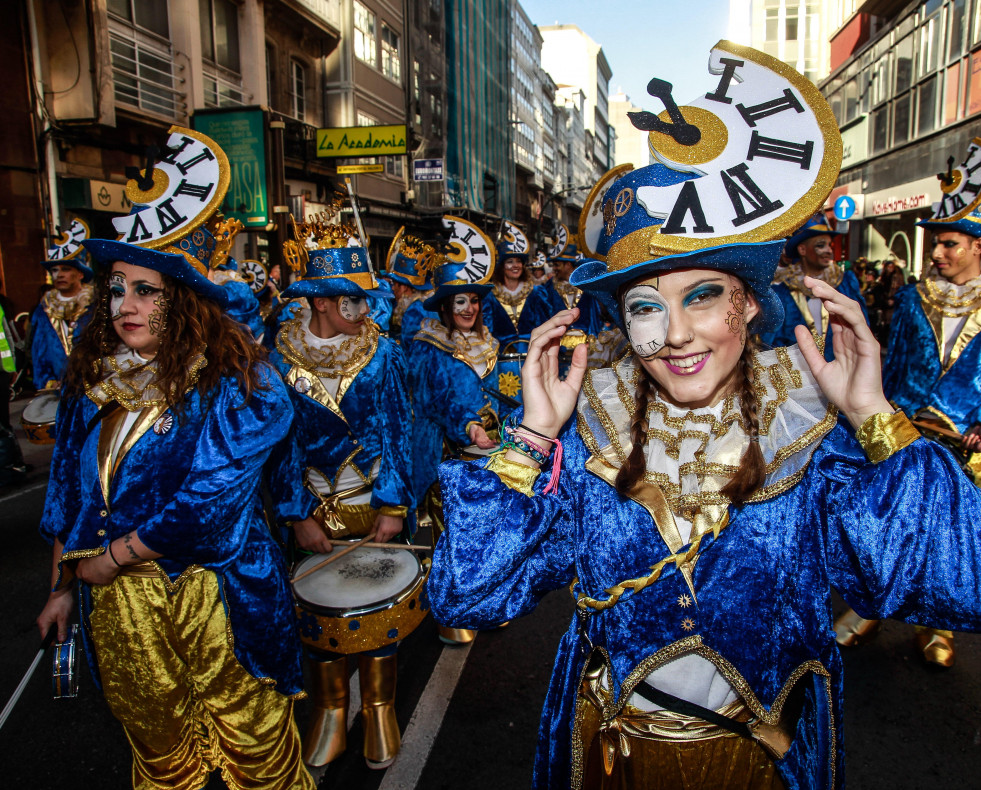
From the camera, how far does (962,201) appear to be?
429 centimetres

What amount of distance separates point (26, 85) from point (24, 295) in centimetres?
372

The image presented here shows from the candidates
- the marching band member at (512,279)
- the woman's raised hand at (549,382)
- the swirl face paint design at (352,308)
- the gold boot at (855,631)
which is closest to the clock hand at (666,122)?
the woman's raised hand at (549,382)

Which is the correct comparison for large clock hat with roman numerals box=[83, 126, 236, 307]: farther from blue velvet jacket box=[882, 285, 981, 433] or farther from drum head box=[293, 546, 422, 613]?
blue velvet jacket box=[882, 285, 981, 433]

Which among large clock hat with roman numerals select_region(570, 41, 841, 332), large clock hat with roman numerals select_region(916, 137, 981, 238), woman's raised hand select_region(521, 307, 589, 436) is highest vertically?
large clock hat with roman numerals select_region(916, 137, 981, 238)

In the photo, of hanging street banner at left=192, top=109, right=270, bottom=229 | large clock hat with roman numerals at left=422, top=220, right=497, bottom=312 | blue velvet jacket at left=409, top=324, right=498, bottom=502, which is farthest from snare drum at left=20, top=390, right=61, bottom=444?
hanging street banner at left=192, top=109, right=270, bottom=229

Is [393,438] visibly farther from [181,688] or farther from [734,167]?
[734,167]

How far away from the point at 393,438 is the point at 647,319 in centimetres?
210

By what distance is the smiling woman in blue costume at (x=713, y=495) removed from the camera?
1.42 metres

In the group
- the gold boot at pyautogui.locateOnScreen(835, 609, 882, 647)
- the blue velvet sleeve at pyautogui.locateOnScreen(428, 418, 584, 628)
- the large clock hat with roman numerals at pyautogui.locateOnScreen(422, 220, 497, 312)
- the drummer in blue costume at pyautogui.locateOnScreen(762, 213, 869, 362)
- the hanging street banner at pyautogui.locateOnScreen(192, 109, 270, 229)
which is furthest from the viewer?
the hanging street banner at pyautogui.locateOnScreen(192, 109, 270, 229)

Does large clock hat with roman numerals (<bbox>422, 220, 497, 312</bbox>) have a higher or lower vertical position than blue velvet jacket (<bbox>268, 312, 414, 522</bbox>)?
higher

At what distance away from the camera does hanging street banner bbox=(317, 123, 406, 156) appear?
17547 millimetres

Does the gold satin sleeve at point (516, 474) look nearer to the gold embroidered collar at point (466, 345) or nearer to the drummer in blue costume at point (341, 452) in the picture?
the drummer in blue costume at point (341, 452)

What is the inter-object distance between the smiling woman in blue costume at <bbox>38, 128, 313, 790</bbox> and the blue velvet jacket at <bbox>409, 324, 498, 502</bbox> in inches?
91.0

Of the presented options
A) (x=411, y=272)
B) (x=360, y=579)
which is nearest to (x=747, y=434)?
(x=360, y=579)
